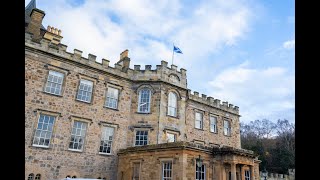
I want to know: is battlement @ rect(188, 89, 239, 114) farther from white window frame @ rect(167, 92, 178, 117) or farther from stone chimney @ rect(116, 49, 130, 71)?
stone chimney @ rect(116, 49, 130, 71)

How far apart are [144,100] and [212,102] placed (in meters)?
9.33

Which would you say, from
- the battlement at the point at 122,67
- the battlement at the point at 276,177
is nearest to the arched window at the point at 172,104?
the battlement at the point at 122,67

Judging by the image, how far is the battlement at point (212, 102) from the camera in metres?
27.0

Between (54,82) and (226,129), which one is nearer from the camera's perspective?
(54,82)

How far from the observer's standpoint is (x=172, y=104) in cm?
2327

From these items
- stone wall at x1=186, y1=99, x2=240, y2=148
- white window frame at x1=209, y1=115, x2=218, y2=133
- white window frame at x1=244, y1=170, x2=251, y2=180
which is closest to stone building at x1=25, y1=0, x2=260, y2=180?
white window frame at x1=244, y1=170, x2=251, y2=180

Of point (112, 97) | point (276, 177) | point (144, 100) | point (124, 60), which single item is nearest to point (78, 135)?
point (112, 97)

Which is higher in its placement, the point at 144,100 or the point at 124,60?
the point at 124,60

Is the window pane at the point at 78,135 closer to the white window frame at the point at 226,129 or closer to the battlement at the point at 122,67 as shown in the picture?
the battlement at the point at 122,67

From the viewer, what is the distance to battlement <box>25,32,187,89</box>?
1925 cm

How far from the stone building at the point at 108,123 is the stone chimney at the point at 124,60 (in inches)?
3.6

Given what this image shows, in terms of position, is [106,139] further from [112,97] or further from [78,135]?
[112,97]
